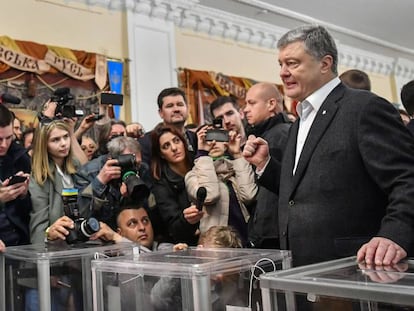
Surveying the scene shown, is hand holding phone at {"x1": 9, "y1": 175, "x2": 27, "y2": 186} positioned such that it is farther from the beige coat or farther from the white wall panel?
the white wall panel

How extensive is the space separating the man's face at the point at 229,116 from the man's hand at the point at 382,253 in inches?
64.2

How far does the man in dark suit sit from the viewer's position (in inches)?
47.9

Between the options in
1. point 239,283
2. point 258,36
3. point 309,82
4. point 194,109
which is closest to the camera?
point 239,283

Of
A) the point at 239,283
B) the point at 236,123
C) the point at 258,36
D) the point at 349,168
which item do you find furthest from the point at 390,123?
the point at 258,36

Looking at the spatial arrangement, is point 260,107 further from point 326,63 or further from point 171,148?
point 326,63

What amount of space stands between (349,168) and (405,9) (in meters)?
4.86

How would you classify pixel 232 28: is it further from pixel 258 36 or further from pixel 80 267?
pixel 80 267

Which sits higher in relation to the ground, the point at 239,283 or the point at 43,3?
the point at 43,3

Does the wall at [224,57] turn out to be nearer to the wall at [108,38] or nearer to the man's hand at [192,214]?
the wall at [108,38]

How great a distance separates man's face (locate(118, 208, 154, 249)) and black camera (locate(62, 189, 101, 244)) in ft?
1.01

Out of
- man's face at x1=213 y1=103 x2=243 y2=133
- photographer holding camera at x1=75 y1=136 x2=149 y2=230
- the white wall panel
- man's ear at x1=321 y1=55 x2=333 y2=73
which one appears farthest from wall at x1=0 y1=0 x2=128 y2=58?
man's ear at x1=321 y1=55 x2=333 y2=73

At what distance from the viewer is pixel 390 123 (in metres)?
1.27

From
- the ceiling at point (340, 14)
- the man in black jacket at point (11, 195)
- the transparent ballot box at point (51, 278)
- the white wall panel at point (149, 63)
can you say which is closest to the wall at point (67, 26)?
the white wall panel at point (149, 63)

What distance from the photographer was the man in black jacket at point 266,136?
1783 millimetres
